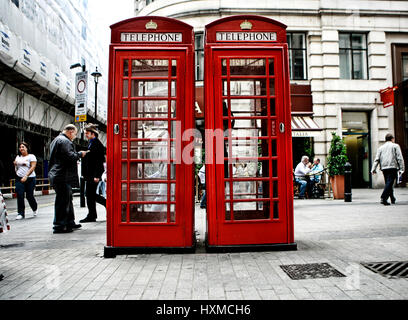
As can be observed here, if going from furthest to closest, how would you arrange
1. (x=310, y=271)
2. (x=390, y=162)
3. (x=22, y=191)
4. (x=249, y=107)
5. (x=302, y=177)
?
(x=302, y=177), (x=390, y=162), (x=22, y=191), (x=249, y=107), (x=310, y=271)

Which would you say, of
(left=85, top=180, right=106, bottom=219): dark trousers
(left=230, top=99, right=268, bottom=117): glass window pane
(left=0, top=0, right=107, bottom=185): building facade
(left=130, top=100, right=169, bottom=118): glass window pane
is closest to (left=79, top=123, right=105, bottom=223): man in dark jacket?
(left=85, top=180, right=106, bottom=219): dark trousers

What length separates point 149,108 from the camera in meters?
4.63

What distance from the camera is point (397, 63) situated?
16812 mm

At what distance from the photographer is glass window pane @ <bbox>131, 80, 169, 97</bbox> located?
4.38 meters

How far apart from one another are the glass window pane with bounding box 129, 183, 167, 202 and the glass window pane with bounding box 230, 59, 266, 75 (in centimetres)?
183

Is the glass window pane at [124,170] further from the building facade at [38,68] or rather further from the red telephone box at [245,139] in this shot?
the building facade at [38,68]

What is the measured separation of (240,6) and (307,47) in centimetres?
393

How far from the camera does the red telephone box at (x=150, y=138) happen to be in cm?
427

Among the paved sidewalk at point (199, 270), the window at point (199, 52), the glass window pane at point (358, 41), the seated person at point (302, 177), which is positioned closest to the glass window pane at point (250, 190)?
Result: the paved sidewalk at point (199, 270)

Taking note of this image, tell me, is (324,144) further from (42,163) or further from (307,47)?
(42,163)

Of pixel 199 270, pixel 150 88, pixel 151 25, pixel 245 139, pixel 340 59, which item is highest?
pixel 340 59

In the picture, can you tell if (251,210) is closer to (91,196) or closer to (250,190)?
(250,190)

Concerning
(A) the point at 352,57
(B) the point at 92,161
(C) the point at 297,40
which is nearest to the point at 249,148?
(B) the point at 92,161

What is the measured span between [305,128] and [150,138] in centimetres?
1195
